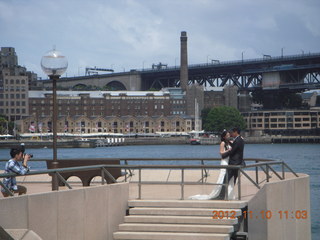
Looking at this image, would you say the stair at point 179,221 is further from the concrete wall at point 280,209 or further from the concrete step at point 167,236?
the concrete wall at point 280,209

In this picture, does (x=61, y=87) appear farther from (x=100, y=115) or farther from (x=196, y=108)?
(x=196, y=108)

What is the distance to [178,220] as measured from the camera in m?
10.2

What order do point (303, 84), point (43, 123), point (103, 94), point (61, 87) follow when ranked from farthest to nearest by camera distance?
1. point (61, 87)
2. point (103, 94)
3. point (43, 123)
4. point (303, 84)

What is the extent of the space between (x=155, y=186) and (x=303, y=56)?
153 metres

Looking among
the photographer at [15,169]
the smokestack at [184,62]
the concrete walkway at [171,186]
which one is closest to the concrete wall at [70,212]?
the photographer at [15,169]

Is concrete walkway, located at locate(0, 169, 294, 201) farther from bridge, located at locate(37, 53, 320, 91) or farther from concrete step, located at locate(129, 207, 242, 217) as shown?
bridge, located at locate(37, 53, 320, 91)

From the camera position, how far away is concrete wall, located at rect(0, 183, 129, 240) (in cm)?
841

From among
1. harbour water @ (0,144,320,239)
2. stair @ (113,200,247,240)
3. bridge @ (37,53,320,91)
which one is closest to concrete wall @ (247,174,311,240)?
stair @ (113,200,247,240)

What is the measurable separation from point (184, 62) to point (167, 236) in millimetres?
171338

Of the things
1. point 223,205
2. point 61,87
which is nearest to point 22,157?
point 223,205

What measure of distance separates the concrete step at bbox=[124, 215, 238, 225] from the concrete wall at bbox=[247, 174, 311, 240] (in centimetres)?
37

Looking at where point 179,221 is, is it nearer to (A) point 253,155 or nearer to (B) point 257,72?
(A) point 253,155

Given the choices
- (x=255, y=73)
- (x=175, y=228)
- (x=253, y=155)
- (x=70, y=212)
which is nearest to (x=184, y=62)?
(x=255, y=73)

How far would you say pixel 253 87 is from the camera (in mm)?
178375
